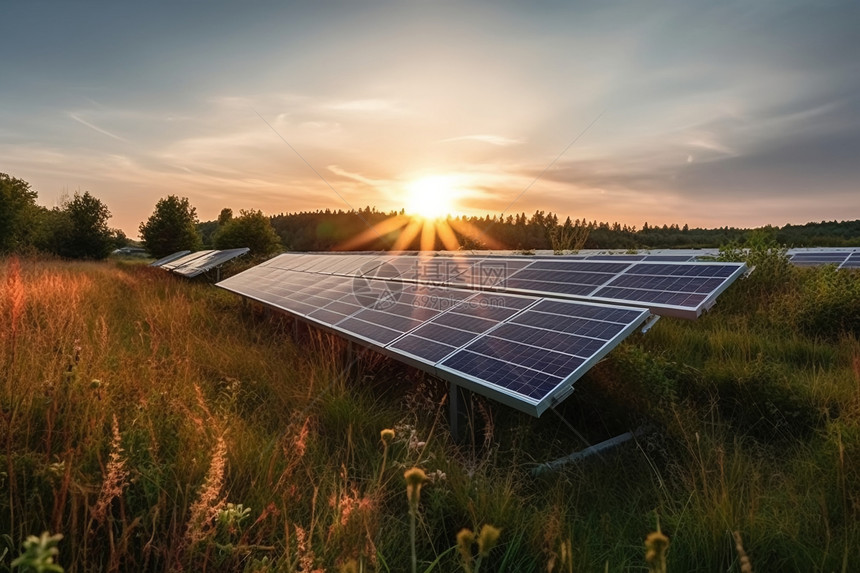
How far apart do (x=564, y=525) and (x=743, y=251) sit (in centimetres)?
1341

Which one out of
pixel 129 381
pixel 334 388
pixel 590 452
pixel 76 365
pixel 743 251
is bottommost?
pixel 590 452

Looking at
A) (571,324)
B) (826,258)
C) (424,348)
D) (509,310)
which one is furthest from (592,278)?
(826,258)

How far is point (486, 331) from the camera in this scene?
577cm

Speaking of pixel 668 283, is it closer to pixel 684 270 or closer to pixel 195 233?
pixel 684 270

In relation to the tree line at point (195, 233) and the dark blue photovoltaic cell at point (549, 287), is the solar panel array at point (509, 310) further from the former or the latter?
the tree line at point (195, 233)

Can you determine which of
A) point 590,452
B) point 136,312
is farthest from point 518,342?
point 136,312

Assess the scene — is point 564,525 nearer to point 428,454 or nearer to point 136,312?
point 428,454

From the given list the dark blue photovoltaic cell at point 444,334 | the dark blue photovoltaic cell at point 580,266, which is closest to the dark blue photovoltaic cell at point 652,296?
the dark blue photovoltaic cell at point 580,266

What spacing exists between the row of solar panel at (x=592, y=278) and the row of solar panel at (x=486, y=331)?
745 millimetres

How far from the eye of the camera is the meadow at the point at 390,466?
270 centimetres

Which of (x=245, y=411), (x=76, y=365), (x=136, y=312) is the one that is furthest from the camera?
(x=136, y=312)

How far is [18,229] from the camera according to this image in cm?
3869

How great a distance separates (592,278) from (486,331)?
3.21 metres

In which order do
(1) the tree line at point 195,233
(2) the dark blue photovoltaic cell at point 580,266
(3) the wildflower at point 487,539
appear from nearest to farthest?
(3) the wildflower at point 487,539
(2) the dark blue photovoltaic cell at point 580,266
(1) the tree line at point 195,233
